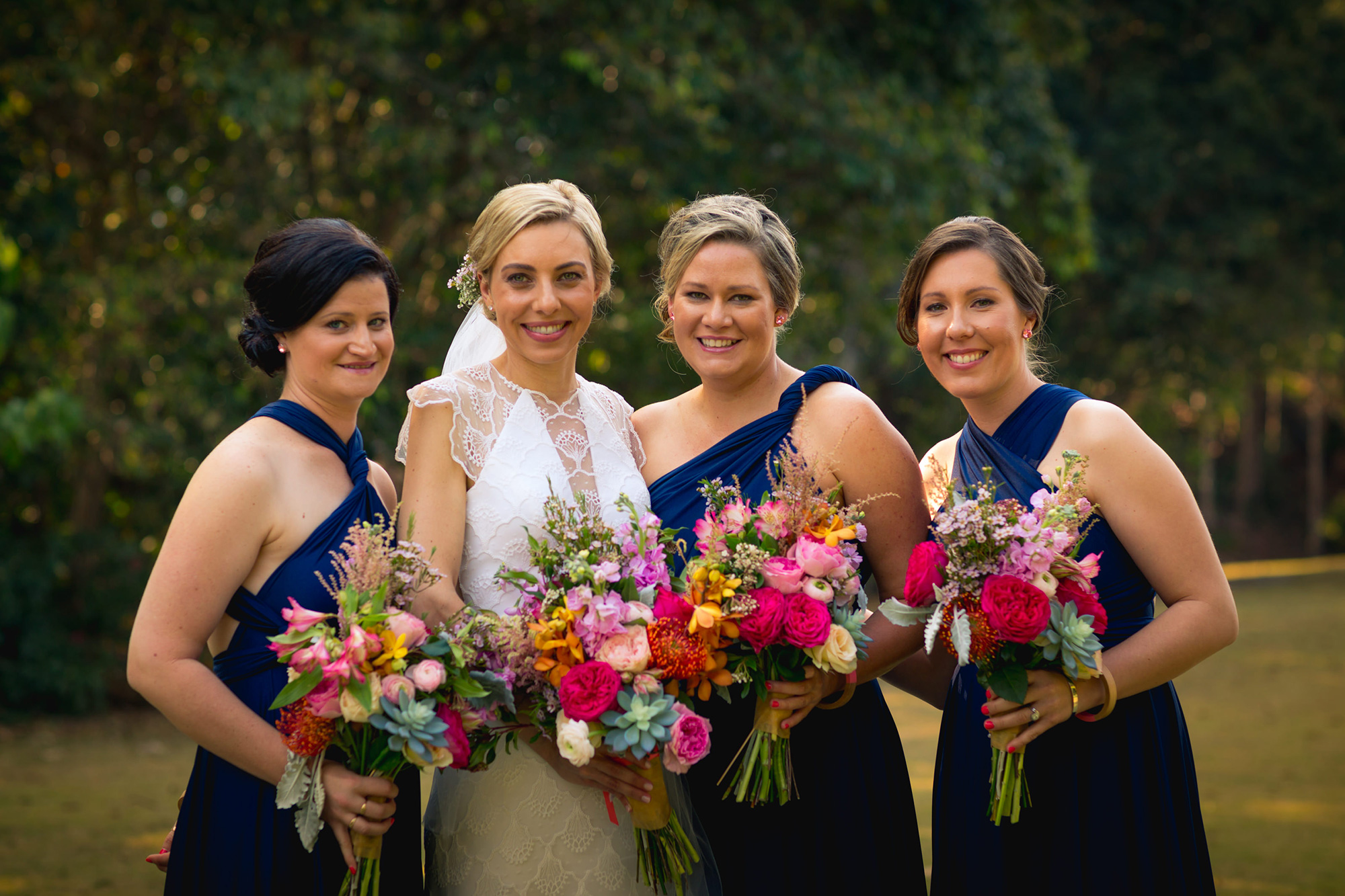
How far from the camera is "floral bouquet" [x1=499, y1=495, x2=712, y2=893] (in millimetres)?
2938

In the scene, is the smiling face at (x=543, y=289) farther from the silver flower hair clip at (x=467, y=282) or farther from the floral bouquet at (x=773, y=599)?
the floral bouquet at (x=773, y=599)

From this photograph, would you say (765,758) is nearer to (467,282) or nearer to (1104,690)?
(1104,690)

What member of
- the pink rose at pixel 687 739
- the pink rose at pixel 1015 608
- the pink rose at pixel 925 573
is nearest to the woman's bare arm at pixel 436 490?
the pink rose at pixel 687 739

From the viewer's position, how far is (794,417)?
3883 millimetres

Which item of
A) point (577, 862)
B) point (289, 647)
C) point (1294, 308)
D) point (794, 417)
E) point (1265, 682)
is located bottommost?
point (1265, 682)

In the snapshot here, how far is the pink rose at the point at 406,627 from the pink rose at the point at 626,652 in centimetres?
48

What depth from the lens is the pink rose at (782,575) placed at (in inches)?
121

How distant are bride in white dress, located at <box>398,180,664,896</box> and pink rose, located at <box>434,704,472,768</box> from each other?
0.40m

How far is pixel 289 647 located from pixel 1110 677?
226 centimetres

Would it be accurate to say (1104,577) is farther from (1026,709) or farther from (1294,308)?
(1294,308)

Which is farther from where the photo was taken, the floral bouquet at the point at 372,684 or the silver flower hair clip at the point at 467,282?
the silver flower hair clip at the point at 467,282

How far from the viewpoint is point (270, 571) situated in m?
3.18

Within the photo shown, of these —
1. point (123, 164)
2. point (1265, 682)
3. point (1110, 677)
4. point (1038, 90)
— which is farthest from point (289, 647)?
point (1265, 682)

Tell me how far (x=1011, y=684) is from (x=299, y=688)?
6.14ft
